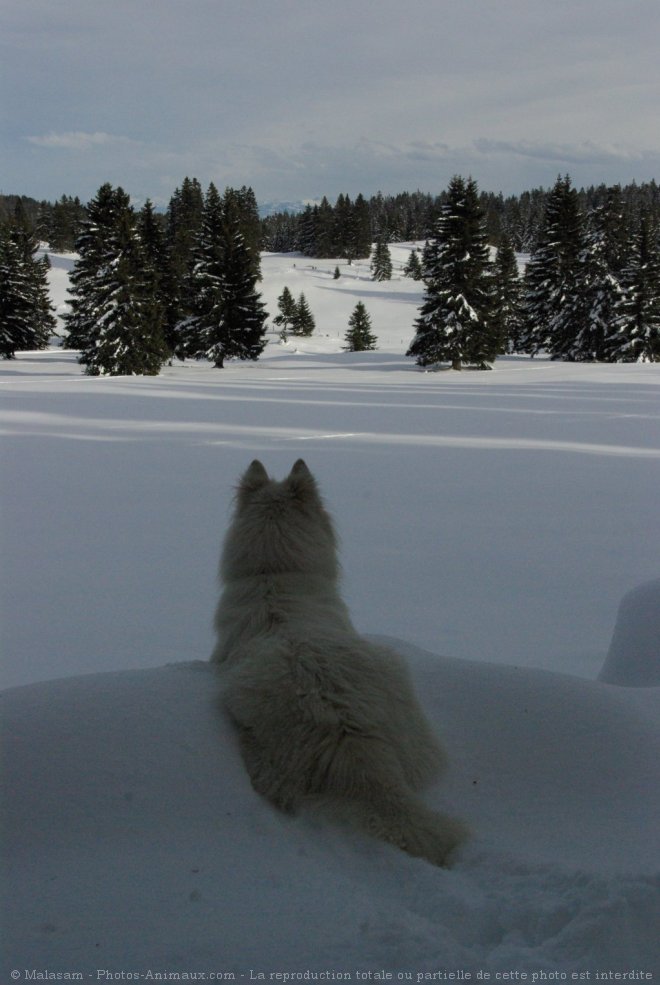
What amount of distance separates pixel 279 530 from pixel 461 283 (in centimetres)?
3082

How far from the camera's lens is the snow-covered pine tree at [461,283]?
32.1m

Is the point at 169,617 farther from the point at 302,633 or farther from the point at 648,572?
the point at 648,572

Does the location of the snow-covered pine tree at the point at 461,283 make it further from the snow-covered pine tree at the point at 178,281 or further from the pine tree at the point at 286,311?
the pine tree at the point at 286,311

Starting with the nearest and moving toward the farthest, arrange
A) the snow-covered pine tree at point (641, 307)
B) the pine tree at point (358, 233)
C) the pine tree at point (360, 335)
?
the snow-covered pine tree at point (641, 307), the pine tree at point (360, 335), the pine tree at point (358, 233)

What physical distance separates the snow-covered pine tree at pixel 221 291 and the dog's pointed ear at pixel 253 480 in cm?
3400

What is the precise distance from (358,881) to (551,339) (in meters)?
40.3

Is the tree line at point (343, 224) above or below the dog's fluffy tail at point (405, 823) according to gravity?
above

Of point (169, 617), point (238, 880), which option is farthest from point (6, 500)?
point (238, 880)

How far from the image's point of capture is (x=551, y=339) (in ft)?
130

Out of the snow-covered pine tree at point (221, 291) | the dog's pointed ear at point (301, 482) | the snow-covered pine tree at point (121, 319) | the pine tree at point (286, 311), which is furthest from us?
the pine tree at point (286, 311)

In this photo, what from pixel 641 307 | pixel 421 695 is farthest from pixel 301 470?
pixel 641 307

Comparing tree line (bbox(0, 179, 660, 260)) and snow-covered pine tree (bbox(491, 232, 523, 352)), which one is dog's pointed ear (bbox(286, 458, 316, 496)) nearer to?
snow-covered pine tree (bbox(491, 232, 523, 352))

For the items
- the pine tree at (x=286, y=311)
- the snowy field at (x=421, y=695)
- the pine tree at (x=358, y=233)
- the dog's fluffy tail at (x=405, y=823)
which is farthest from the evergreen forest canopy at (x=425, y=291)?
the pine tree at (x=358, y=233)

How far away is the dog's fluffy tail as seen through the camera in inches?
88.4
